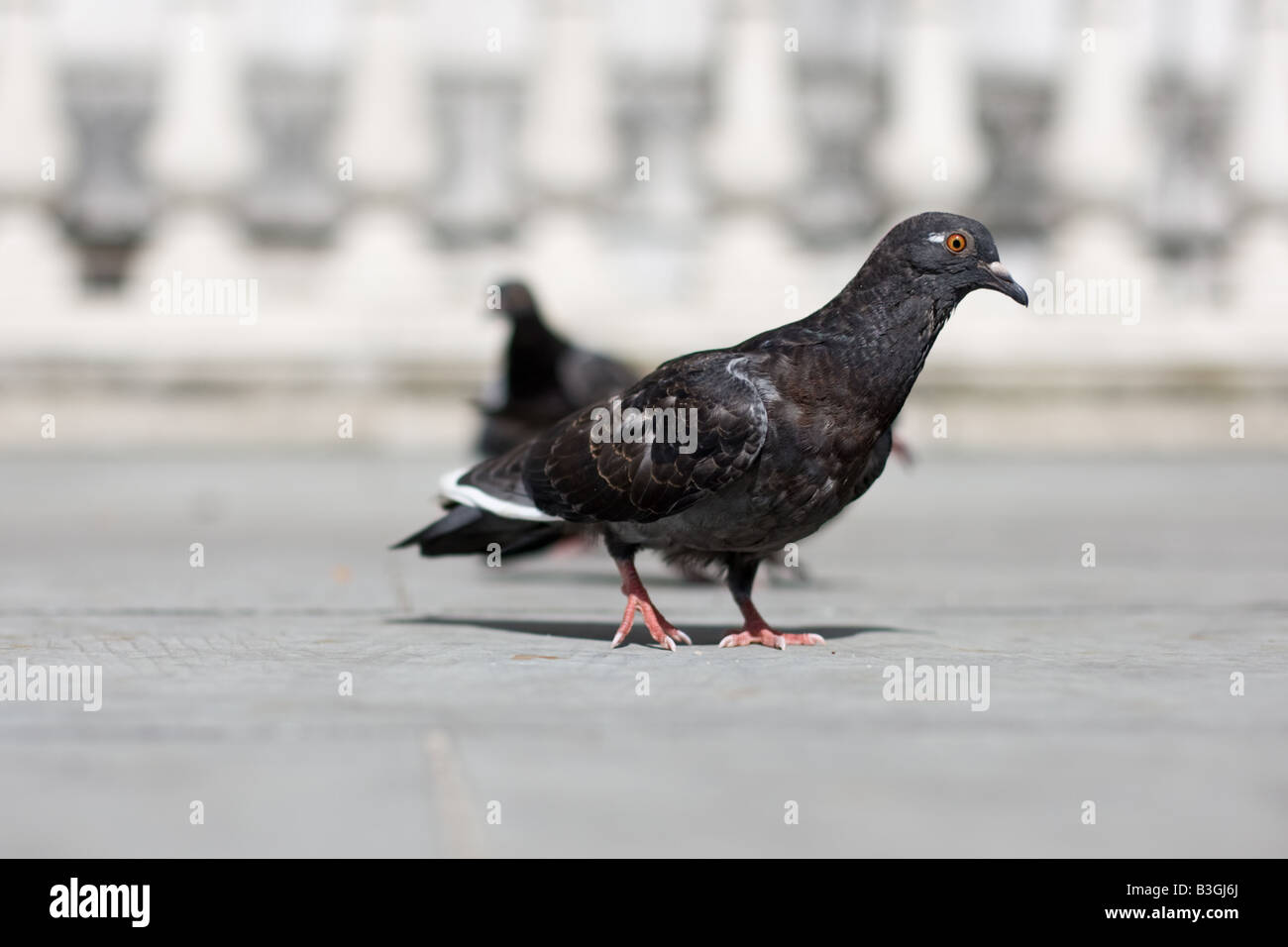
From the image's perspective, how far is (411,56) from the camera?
24.1 m

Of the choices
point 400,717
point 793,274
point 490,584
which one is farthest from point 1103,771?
point 793,274

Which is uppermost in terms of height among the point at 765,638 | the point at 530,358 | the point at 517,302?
the point at 517,302

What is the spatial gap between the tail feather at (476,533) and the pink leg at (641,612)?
0.89 feet

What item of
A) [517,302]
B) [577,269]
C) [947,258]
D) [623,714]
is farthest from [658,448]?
[577,269]

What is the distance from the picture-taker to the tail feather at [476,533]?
21.5 feet

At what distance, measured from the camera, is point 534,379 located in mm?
9117

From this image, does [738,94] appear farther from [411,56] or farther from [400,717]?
[400,717]

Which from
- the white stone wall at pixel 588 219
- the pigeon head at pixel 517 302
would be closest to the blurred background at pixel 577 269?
the white stone wall at pixel 588 219

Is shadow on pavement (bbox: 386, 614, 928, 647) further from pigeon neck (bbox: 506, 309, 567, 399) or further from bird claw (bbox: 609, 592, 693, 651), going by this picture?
pigeon neck (bbox: 506, 309, 567, 399)

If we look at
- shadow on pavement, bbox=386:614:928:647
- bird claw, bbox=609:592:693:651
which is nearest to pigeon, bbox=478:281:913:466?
shadow on pavement, bbox=386:614:928:647

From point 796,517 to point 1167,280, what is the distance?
2409cm

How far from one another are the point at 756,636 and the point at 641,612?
0.36 metres

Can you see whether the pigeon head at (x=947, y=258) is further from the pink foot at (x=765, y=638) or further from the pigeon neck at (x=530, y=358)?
the pigeon neck at (x=530, y=358)

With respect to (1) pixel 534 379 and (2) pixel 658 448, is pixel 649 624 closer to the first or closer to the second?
(2) pixel 658 448
